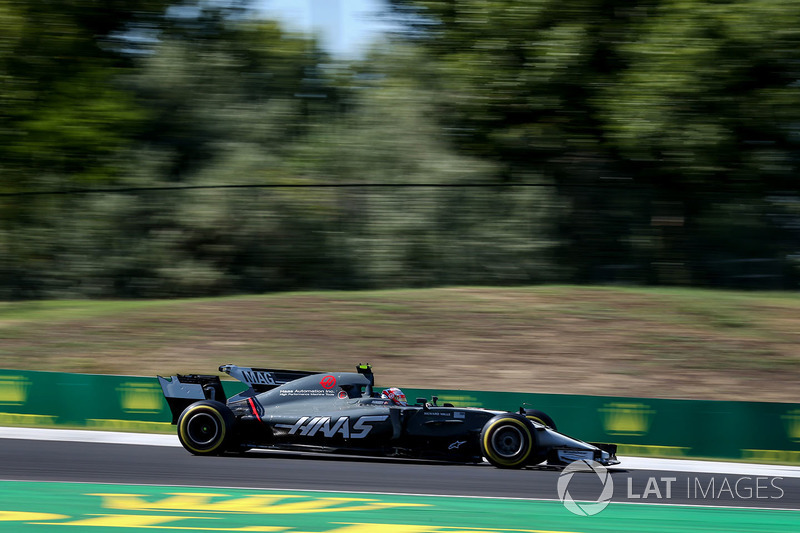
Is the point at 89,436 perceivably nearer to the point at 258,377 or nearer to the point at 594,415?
the point at 258,377

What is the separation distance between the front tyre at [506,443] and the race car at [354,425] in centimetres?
1

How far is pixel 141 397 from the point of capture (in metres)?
11.6

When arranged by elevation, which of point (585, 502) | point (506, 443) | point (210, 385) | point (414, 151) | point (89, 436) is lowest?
point (585, 502)

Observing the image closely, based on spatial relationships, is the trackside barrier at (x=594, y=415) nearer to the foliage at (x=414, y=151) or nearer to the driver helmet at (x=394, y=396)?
the driver helmet at (x=394, y=396)

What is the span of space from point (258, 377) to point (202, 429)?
84 centimetres

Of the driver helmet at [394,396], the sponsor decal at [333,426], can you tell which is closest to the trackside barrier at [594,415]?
the driver helmet at [394,396]

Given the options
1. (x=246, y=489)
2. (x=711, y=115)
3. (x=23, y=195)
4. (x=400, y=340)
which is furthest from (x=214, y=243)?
(x=246, y=489)

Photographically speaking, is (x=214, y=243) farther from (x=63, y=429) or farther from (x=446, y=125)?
(x=63, y=429)

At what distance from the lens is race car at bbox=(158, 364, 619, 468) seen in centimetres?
892

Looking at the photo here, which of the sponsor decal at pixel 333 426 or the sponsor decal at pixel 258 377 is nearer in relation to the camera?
the sponsor decal at pixel 333 426

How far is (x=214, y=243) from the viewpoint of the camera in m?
22.7

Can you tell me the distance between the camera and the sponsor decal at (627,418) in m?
10.7

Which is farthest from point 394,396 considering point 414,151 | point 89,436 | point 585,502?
point 414,151

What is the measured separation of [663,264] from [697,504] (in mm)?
13228
